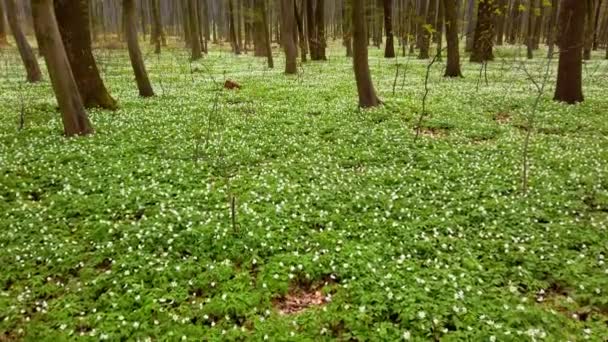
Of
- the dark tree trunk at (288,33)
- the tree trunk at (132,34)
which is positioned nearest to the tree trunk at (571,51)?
the dark tree trunk at (288,33)

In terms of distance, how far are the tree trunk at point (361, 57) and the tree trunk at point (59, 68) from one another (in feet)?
32.1

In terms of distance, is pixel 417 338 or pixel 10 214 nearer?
pixel 417 338

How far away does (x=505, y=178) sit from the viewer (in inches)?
386

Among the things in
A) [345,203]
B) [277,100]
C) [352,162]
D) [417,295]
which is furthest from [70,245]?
[277,100]

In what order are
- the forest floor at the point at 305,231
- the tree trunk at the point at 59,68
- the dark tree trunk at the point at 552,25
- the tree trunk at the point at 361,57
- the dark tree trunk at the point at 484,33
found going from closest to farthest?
the forest floor at the point at 305,231, the tree trunk at the point at 59,68, the tree trunk at the point at 361,57, the dark tree trunk at the point at 552,25, the dark tree trunk at the point at 484,33

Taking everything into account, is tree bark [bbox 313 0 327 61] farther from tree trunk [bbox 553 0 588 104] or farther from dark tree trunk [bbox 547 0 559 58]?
tree trunk [bbox 553 0 588 104]

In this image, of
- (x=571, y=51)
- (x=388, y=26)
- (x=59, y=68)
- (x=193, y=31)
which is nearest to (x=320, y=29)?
(x=388, y=26)

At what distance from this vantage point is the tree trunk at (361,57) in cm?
1549

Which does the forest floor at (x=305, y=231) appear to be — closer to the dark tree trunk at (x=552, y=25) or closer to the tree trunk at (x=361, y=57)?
the tree trunk at (x=361, y=57)

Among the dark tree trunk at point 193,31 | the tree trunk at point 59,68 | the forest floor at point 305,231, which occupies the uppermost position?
the dark tree trunk at point 193,31

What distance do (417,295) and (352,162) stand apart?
228 inches

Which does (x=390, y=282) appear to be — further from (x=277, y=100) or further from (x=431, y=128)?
(x=277, y=100)

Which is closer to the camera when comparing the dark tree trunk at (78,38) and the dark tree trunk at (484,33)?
the dark tree trunk at (78,38)

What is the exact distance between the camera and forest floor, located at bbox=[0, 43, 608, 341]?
5562 mm
